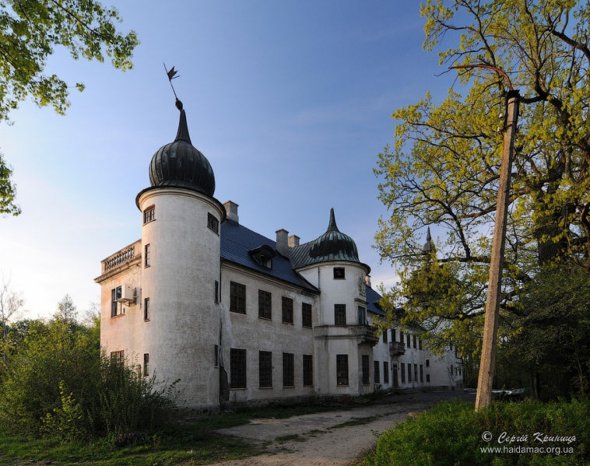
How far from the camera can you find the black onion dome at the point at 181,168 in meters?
20.3

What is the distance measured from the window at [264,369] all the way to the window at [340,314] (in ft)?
21.5

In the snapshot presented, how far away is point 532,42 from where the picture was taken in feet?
36.8

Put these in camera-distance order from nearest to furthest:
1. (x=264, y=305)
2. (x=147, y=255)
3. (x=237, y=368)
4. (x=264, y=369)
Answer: (x=147, y=255) → (x=237, y=368) → (x=264, y=369) → (x=264, y=305)

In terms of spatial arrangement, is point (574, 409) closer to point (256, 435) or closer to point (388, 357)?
point (256, 435)

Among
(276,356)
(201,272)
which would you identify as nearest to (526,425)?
(201,272)

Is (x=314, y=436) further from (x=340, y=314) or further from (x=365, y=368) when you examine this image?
(x=365, y=368)

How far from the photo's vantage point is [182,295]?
754 inches

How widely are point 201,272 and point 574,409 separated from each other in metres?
15.5

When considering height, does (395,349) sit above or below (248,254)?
below

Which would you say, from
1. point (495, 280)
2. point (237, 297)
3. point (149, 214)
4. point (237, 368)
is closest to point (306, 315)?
point (237, 297)

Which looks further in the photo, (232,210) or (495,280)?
(232,210)

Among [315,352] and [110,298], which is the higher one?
[110,298]

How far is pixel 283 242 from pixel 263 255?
7.17 meters

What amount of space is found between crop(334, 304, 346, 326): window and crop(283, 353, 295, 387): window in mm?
4445
